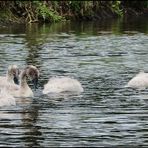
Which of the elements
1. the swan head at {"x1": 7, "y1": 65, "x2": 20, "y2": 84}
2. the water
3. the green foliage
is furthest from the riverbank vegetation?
the swan head at {"x1": 7, "y1": 65, "x2": 20, "y2": 84}

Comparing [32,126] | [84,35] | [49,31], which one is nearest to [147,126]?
[32,126]

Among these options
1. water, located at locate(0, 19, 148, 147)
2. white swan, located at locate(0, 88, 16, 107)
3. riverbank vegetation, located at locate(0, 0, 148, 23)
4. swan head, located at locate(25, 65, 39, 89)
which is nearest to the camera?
water, located at locate(0, 19, 148, 147)

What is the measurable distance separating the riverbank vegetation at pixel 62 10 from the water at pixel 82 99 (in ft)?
44.9

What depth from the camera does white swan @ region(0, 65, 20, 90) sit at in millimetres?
23203

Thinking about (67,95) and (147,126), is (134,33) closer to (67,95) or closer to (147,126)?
(67,95)

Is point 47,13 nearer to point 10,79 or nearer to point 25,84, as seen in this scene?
point 10,79

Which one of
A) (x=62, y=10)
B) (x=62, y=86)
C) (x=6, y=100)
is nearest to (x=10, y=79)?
(x=62, y=86)

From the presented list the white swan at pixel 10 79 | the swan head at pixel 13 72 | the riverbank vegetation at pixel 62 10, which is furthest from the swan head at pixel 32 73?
the riverbank vegetation at pixel 62 10

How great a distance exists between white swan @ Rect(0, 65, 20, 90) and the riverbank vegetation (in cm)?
3220

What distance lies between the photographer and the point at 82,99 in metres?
21.4

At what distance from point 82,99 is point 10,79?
10.7ft

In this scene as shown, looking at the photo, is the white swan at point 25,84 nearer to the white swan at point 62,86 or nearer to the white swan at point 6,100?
the white swan at point 62,86

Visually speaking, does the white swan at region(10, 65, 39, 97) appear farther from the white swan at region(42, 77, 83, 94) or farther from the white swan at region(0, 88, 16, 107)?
the white swan at region(0, 88, 16, 107)

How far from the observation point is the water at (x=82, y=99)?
16.2 m
